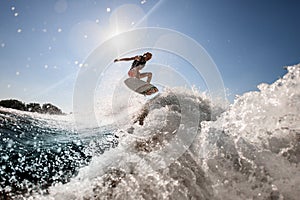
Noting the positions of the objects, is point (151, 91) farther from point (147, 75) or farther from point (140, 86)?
point (147, 75)

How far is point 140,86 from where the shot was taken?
1187 centimetres

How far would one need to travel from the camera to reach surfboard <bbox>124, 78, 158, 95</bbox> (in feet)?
38.1

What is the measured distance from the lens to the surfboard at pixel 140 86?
11.6 m

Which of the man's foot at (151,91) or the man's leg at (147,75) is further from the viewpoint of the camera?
the man's foot at (151,91)

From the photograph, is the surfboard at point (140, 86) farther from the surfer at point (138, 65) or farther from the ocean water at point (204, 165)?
the ocean water at point (204, 165)

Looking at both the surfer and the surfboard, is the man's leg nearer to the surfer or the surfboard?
the surfer

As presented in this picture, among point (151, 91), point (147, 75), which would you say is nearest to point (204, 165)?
point (147, 75)

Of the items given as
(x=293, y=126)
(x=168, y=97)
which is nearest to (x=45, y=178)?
(x=293, y=126)

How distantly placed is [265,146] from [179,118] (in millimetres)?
4133

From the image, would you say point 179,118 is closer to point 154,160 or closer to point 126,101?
point 154,160

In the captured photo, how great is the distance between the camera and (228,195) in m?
3.72

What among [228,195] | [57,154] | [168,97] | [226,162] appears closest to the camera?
[228,195]

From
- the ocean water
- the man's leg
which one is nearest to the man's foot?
the man's leg

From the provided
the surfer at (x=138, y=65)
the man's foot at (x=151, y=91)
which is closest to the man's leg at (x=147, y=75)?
the surfer at (x=138, y=65)
